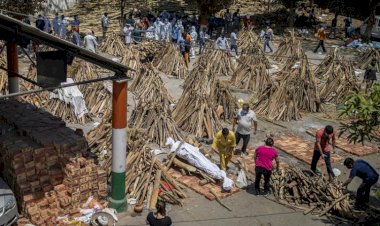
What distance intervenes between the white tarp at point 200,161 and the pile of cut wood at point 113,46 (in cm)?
1392

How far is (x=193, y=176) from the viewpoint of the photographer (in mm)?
12180

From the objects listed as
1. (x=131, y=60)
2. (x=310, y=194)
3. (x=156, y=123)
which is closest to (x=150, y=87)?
(x=156, y=123)

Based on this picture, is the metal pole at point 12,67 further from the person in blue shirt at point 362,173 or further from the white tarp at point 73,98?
the person in blue shirt at point 362,173

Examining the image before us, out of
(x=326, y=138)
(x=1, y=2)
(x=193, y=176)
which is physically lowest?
(x=193, y=176)

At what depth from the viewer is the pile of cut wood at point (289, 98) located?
55.8 ft

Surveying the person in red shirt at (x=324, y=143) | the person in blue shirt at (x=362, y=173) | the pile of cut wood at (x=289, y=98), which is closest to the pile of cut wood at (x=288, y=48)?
the pile of cut wood at (x=289, y=98)

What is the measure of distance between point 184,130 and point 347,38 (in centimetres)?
2242

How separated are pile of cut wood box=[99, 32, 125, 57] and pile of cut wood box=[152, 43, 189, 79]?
10.4 feet

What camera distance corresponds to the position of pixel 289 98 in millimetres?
17125

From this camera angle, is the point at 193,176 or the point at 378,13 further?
the point at 378,13

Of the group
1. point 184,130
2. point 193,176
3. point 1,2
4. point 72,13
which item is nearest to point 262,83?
point 184,130

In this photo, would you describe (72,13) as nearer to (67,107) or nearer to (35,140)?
(67,107)

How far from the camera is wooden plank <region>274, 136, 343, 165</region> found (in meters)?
14.0

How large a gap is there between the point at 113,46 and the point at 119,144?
54.1 feet
